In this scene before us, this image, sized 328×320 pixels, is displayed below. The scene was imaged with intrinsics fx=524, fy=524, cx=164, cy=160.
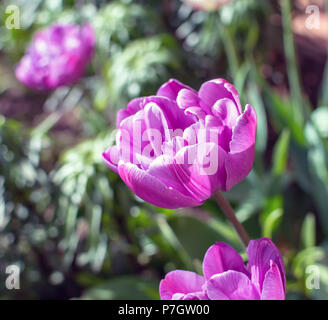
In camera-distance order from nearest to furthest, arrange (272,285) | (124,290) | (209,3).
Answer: (272,285) < (209,3) < (124,290)

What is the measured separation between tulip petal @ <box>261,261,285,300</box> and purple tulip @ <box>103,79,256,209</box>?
83 millimetres

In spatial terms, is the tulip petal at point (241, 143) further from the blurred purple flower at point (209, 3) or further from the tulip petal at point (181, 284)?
the blurred purple flower at point (209, 3)

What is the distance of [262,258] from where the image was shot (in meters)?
0.40

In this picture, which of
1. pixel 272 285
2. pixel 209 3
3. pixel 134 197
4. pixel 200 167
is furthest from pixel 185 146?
pixel 134 197

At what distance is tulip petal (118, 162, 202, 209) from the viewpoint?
1.31ft

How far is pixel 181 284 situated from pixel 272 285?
0.25ft

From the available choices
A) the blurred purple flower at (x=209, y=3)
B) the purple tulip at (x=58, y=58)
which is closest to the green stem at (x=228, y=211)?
the blurred purple flower at (x=209, y=3)

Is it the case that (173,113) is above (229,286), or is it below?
above

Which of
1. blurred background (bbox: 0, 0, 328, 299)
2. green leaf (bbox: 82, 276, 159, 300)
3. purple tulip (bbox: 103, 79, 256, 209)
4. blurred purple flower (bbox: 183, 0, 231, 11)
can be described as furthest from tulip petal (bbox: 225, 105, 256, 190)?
green leaf (bbox: 82, 276, 159, 300)

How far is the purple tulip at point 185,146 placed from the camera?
402 mm

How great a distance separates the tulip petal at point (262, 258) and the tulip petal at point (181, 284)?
0.14 feet

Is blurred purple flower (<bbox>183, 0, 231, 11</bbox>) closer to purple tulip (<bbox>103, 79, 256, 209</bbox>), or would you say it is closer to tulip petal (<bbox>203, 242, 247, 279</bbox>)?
purple tulip (<bbox>103, 79, 256, 209</bbox>)

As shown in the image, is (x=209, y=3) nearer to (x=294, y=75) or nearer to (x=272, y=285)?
(x=294, y=75)
